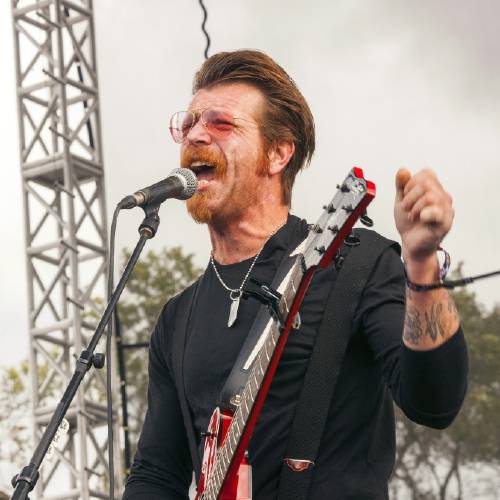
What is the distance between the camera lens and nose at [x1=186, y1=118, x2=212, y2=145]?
11.9 feet

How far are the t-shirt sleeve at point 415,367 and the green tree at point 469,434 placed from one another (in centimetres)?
1576

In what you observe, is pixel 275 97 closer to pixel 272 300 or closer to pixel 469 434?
pixel 272 300

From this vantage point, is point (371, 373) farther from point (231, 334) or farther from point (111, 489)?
point (111, 489)

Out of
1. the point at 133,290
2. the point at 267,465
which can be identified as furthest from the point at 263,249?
the point at 133,290

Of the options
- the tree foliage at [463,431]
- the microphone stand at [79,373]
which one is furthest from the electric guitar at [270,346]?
the tree foliage at [463,431]

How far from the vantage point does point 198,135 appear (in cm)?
365

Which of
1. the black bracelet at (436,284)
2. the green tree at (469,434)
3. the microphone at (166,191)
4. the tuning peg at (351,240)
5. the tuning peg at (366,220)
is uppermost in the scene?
the green tree at (469,434)

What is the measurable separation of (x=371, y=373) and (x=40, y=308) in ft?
22.7

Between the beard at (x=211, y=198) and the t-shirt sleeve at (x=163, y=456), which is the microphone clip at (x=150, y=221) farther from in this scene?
the t-shirt sleeve at (x=163, y=456)

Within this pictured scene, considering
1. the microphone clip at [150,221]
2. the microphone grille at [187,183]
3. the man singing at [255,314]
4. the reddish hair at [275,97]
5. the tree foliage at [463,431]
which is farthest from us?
the tree foliage at [463,431]

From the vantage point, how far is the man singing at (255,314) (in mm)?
2496

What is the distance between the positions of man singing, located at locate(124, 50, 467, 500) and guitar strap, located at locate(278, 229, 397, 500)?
0.03 metres

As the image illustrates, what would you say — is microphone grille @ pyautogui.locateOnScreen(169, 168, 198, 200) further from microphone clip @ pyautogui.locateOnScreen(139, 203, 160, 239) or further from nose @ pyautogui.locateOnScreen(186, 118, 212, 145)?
nose @ pyautogui.locateOnScreen(186, 118, 212, 145)

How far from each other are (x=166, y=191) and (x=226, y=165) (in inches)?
20.7
